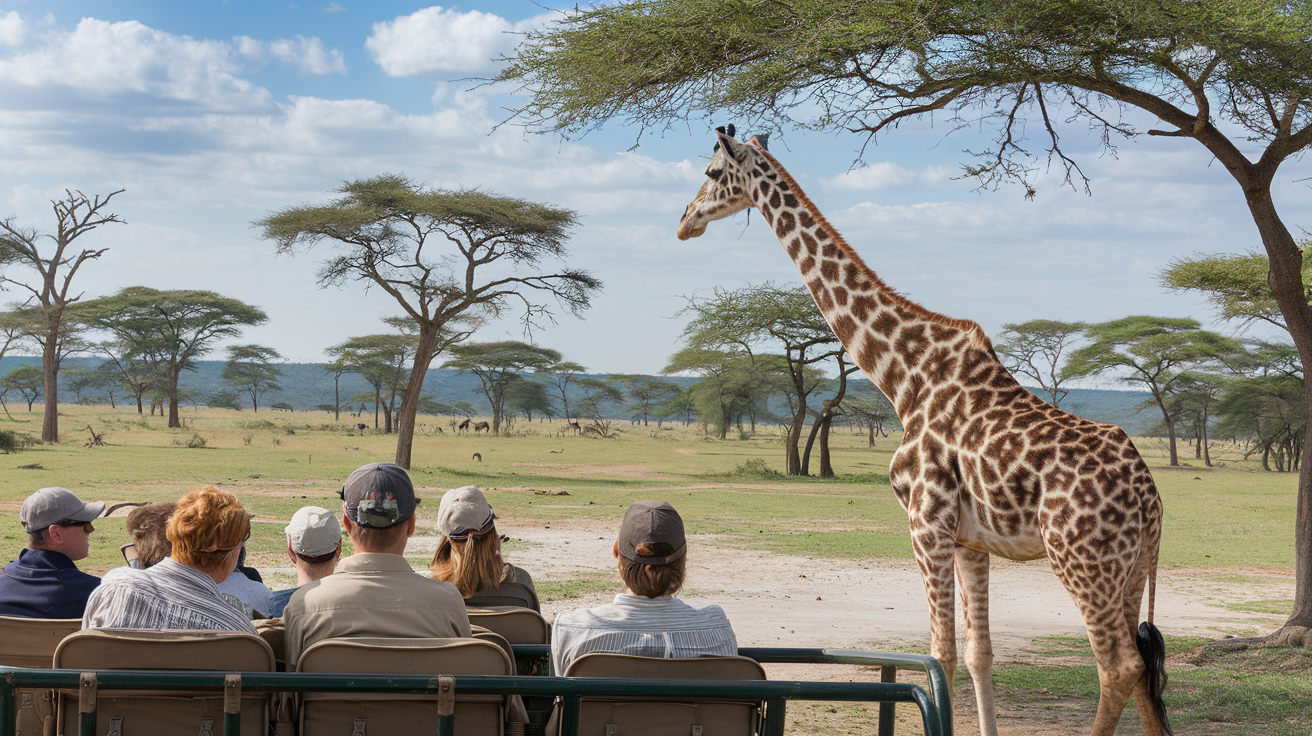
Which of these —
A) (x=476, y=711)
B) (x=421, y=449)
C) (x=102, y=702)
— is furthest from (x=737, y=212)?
(x=421, y=449)

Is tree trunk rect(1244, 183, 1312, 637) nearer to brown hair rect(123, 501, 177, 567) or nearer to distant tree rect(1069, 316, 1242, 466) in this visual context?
brown hair rect(123, 501, 177, 567)

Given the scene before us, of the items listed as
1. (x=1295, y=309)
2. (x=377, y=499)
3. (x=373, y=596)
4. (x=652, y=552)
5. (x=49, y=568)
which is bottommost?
(x=49, y=568)

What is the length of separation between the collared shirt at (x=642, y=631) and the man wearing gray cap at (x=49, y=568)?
1742 millimetres

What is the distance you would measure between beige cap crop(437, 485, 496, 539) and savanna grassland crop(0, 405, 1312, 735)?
95.9 inches

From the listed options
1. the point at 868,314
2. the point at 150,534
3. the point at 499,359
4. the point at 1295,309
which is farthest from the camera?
the point at 499,359

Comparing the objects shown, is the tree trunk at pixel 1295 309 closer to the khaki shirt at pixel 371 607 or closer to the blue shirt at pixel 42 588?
the khaki shirt at pixel 371 607

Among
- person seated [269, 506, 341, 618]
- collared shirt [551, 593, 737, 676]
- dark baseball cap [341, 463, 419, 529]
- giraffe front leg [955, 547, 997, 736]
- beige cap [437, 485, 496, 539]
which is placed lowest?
giraffe front leg [955, 547, 997, 736]

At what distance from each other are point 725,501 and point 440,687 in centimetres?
1729

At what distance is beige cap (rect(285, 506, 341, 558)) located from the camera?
3266mm

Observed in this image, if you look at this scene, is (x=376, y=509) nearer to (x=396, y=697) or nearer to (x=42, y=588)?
(x=396, y=697)

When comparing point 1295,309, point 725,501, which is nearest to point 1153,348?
point 725,501

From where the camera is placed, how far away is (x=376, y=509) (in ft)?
8.71

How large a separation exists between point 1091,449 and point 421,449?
31.2m

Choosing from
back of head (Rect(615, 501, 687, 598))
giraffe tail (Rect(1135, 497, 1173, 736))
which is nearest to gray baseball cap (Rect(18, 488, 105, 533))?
back of head (Rect(615, 501, 687, 598))
